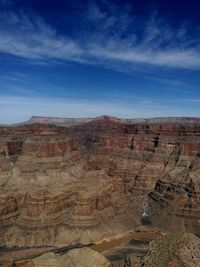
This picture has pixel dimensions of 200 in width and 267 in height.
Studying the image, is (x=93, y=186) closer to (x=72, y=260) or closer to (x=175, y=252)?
(x=72, y=260)

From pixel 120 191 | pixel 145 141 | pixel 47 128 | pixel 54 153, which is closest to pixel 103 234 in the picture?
pixel 120 191

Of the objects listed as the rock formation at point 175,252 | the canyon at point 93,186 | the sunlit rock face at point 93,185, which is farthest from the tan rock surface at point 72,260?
the rock formation at point 175,252

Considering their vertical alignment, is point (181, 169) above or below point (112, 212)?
above

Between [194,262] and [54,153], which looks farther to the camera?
[54,153]

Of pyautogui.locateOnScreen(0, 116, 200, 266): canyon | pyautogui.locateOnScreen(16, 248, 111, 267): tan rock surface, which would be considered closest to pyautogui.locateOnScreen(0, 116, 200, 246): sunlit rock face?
pyautogui.locateOnScreen(0, 116, 200, 266): canyon

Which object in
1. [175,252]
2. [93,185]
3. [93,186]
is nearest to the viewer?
[175,252]

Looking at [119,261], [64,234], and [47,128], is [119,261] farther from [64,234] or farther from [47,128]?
[47,128]

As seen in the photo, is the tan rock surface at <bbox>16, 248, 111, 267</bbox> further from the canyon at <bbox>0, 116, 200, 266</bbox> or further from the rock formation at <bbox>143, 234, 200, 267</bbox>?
the rock formation at <bbox>143, 234, 200, 267</bbox>

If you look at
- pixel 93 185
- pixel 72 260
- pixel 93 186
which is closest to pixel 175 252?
pixel 72 260
